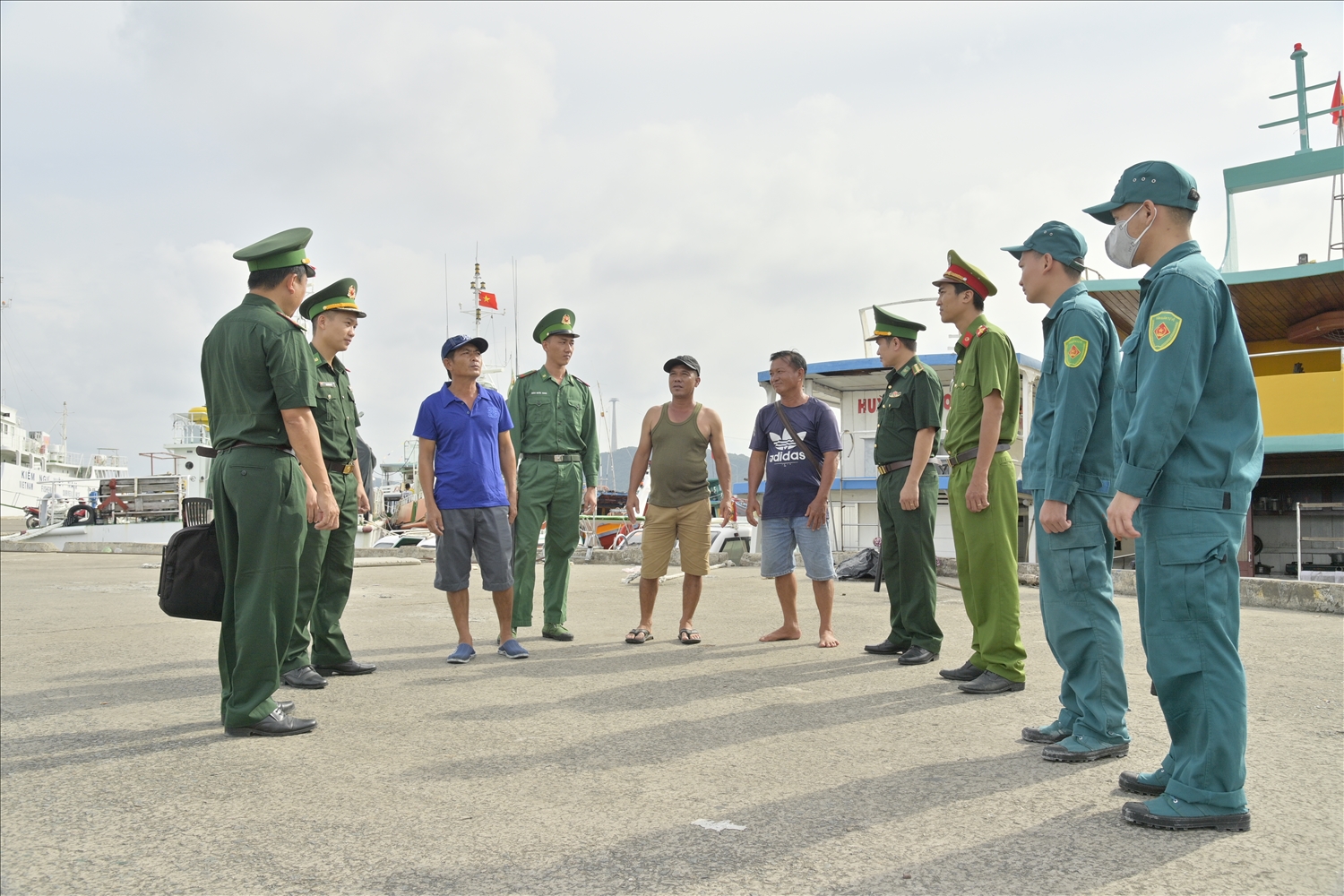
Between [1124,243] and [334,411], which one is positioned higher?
[1124,243]

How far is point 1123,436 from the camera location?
2768 mm

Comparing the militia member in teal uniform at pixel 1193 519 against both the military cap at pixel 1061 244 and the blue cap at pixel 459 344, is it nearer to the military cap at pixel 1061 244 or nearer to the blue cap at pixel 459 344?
the military cap at pixel 1061 244

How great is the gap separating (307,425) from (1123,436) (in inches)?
125

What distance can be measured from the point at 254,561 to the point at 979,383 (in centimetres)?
358

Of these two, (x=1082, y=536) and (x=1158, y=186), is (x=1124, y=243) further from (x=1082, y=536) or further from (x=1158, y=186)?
(x=1082, y=536)

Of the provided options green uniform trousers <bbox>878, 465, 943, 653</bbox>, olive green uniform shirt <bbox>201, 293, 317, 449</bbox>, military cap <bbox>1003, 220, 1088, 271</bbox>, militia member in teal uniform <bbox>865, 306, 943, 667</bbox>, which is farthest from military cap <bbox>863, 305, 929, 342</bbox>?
olive green uniform shirt <bbox>201, 293, 317, 449</bbox>

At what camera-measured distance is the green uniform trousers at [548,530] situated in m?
6.47

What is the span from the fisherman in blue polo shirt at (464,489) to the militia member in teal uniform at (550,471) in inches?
24.5

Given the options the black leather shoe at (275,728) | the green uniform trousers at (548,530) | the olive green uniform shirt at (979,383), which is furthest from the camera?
the green uniform trousers at (548,530)

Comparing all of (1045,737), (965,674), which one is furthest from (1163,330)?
(965,674)

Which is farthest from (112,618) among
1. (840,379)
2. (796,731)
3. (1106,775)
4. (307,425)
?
(840,379)

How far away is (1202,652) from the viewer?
258cm

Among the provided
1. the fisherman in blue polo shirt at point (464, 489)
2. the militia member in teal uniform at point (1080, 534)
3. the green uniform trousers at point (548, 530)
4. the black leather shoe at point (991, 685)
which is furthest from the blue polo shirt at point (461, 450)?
the militia member in teal uniform at point (1080, 534)

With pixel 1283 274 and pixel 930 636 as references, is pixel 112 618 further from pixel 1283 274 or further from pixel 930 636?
pixel 1283 274
